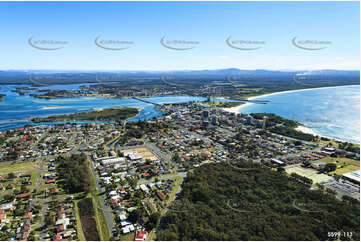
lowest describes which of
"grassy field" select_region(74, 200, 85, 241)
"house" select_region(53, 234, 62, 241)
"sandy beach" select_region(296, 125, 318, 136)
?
"grassy field" select_region(74, 200, 85, 241)

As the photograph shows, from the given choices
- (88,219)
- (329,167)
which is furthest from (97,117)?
(329,167)

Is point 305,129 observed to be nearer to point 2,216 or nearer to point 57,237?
point 57,237

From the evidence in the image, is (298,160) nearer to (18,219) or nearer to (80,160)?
(80,160)

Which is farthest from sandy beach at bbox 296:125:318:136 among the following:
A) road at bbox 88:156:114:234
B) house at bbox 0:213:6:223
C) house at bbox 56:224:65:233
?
house at bbox 0:213:6:223

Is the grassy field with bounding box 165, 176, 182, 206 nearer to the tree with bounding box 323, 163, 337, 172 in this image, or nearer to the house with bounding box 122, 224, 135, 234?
the house with bounding box 122, 224, 135, 234

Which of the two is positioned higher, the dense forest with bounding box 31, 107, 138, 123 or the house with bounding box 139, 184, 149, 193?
the dense forest with bounding box 31, 107, 138, 123

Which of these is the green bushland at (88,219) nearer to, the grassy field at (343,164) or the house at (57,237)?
the house at (57,237)

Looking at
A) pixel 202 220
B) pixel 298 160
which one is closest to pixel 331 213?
pixel 202 220
